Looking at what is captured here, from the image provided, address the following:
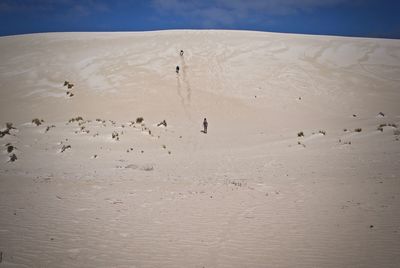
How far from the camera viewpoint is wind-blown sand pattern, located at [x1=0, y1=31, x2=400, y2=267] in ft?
17.6

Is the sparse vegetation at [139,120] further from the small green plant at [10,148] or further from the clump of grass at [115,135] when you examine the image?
the small green plant at [10,148]

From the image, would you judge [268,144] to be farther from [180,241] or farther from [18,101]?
[18,101]

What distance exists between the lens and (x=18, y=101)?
2589 centimetres

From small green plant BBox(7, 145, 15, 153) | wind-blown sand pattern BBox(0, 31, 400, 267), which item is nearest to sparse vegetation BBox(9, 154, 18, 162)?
wind-blown sand pattern BBox(0, 31, 400, 267)

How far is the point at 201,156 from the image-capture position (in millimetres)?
14570

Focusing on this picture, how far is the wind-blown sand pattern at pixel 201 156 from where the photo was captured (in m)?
5.36

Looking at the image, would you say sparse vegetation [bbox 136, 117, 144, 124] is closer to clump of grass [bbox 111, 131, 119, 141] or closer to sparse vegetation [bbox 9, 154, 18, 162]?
clump of grass [bbox 111, 131, 119, 141]

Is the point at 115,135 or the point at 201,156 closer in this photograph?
the point at 201,156

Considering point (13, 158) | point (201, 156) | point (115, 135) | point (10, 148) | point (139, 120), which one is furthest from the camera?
point (139, 120)

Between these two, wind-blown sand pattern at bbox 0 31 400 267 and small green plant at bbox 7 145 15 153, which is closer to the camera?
wind-blown sand pattern at bbox 0 31 400 267

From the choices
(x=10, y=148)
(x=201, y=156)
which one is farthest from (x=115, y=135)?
(x=201, y=156)

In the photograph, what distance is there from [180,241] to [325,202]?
145 inches

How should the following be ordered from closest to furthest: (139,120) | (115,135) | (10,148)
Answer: (10,148) → (115,135) → (139,120)

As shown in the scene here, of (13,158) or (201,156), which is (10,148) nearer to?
(13,158)
